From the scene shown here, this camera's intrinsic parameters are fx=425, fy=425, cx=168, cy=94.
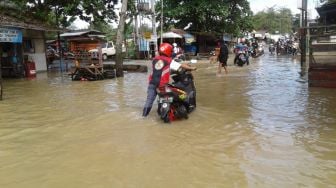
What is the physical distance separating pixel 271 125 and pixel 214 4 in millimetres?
31412

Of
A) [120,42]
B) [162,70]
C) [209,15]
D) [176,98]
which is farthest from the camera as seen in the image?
[209,15]

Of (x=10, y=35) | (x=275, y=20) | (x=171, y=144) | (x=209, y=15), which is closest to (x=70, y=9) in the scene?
(x=10, y=35)

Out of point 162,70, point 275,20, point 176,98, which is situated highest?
point 275,20

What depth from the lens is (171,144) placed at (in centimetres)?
639

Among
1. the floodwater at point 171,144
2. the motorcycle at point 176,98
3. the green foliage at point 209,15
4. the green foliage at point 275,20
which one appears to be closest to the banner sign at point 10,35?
the floodwater at point 171,144

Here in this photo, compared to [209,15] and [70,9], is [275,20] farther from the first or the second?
[70,9]

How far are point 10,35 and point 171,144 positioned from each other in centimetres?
1333

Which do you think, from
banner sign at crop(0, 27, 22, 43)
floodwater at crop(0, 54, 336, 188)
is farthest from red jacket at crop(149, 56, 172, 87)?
banner sign at crop(0, 27, 22, 43)

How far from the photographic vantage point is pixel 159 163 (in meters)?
5.41

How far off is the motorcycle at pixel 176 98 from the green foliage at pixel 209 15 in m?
29.4

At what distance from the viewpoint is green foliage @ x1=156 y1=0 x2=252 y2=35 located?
3766cm

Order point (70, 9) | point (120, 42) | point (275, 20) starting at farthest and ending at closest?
1. point (275, 20)
2. point (70, 9)
3. point (120, 42)

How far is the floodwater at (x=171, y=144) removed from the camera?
15.9ft

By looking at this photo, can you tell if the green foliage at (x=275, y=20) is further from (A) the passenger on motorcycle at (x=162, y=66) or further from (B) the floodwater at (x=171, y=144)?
(A) the passenger on motorcycle at (x=162, y=66)
